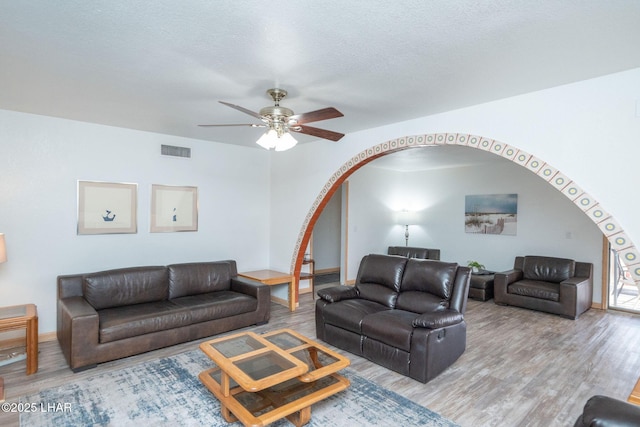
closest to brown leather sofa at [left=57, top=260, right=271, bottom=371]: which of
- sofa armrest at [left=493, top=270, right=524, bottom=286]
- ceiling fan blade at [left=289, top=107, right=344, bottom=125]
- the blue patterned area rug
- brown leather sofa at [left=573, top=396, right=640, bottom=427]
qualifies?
the blue patterned area rug

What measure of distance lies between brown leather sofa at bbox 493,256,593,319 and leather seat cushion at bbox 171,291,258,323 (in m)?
4.20

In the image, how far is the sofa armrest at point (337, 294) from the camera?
3.98 meters

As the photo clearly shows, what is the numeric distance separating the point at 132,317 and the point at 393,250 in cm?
550

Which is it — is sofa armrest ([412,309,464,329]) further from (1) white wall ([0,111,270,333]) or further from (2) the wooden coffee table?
(1) white wall ([0,111,270,333])

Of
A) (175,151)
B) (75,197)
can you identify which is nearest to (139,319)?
(75,197)

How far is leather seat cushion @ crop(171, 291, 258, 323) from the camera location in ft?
13.1

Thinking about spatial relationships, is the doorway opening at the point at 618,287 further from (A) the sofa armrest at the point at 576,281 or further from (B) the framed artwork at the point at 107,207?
(B) the framed artwork at the point at 107,207

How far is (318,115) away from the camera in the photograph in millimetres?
2830

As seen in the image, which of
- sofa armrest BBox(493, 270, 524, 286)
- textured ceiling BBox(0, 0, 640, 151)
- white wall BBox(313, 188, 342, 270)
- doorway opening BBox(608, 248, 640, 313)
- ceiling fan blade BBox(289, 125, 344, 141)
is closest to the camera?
textured ceiling BBox(0, 0, 640, 151)

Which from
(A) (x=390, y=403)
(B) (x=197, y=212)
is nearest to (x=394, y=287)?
(A) (x=390, y=403)

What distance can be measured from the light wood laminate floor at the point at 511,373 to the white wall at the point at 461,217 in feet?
5.74

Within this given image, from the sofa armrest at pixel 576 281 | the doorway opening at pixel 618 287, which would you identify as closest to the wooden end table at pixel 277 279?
the sofa armrest at pixel 576 281

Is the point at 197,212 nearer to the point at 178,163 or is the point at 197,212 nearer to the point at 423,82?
the point at 178,163

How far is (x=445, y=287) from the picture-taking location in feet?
11.6
